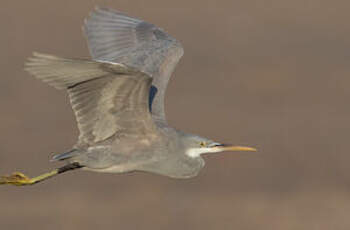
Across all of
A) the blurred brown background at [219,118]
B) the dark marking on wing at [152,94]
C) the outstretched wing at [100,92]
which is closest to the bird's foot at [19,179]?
the outstretched wing at [100,92]

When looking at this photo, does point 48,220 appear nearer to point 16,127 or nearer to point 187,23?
point 16,127

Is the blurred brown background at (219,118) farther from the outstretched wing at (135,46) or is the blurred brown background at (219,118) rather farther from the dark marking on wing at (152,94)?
the dark marking on wing at (152,94)

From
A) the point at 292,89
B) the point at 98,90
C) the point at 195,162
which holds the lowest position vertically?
the point at 292,89

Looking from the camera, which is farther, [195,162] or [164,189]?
[164,189]

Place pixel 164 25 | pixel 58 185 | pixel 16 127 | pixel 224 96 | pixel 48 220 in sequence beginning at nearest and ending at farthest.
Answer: pixel 48 220, pixel 58 185, pixel 16 127, pixel 224 96, pixel 164 25

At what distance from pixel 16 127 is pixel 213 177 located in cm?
307

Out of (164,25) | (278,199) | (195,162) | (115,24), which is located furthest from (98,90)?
(164,25)

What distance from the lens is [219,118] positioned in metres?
17.7

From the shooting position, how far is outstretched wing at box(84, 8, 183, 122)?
11.2 m

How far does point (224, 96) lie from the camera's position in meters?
18.8

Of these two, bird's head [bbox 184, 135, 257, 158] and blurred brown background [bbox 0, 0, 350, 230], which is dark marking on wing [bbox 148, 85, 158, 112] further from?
blurred brown background [bbox 0, 0, 350, 230]

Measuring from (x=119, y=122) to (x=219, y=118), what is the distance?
7.70 m

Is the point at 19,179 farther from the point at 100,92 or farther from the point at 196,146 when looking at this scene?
the point at 196,146

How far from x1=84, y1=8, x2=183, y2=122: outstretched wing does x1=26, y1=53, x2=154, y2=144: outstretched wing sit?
732 millimetres
